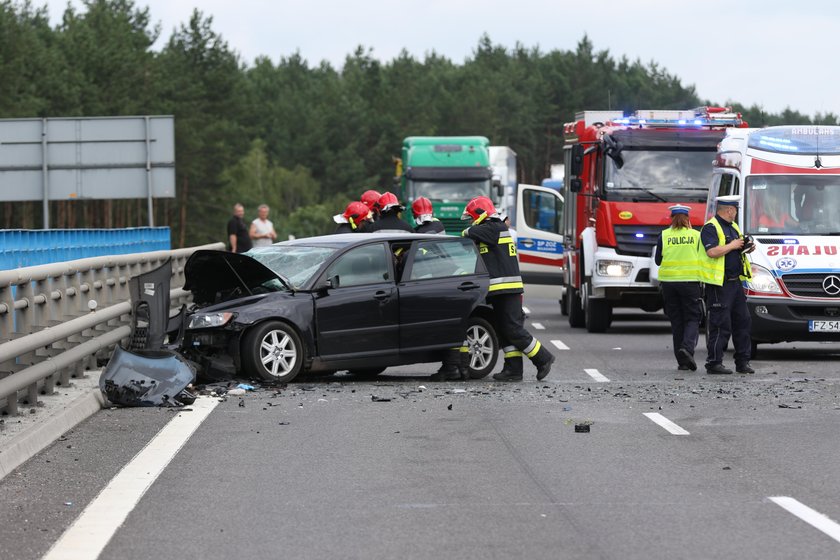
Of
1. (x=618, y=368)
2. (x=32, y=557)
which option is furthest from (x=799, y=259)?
(x=32, y=557)

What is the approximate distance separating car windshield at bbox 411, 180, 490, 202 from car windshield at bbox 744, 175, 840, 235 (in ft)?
69.2

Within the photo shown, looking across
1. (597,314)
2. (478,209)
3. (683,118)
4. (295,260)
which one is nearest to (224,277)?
(295,260)

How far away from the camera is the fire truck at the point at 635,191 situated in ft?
77.0

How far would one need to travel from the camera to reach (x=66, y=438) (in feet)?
36.1

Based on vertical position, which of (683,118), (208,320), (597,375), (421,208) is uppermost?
(683,118)

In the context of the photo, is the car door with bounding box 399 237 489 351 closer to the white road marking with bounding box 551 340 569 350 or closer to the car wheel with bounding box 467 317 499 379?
the car wheel with bounding box 467 317 499 379

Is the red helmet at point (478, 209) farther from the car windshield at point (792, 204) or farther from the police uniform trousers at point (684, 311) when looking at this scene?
the car windshield at point (792, 204)

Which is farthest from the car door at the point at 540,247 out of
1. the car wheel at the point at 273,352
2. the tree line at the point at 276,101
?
the tree line at the point at 276,101

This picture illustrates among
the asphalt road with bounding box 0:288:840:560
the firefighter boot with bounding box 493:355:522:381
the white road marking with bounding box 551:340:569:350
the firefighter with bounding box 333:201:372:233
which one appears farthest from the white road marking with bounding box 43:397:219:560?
the white road marking with bounding box 551:340:569:350

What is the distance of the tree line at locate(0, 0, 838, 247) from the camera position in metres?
88.7

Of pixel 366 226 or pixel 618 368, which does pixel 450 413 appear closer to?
pixel 618 368

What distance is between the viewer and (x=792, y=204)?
19.3 metres

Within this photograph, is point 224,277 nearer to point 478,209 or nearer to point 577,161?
point 478,209

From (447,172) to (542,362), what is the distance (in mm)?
24724
